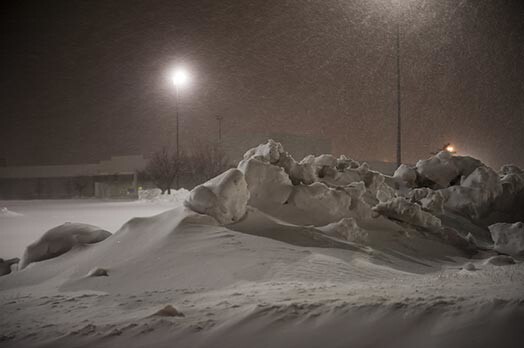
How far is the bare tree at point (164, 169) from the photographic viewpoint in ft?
118

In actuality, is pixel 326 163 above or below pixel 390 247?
above

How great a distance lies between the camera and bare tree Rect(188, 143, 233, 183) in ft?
Answer: 117

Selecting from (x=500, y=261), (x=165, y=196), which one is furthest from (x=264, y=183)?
(x=165, y=196)

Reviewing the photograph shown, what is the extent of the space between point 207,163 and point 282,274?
101ft

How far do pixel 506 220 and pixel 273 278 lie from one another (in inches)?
403

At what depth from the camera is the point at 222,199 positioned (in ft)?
27.0

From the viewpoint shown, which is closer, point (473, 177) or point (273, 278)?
point (273, 278)

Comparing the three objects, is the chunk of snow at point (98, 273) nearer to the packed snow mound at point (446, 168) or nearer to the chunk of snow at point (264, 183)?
the chunk of snow at point (264, 183)

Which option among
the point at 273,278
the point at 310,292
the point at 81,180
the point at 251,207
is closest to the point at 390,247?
the point at 251,207

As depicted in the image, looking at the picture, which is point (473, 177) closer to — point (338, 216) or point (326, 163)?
point (326, 163)

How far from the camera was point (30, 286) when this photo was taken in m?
6.55

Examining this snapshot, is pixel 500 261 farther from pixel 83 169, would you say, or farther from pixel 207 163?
pixel 83 169

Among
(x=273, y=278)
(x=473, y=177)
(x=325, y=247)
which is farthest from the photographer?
(x=473, y=177)

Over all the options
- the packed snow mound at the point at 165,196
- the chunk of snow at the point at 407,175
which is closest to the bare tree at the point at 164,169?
the packed snow mound at the point at 165,196
